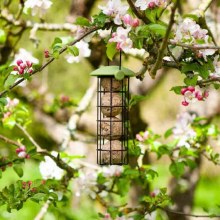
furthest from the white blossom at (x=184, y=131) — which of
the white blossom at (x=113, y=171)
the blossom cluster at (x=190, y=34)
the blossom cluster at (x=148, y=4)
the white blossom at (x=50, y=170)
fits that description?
the blossom cluster at (x=148, y=4)

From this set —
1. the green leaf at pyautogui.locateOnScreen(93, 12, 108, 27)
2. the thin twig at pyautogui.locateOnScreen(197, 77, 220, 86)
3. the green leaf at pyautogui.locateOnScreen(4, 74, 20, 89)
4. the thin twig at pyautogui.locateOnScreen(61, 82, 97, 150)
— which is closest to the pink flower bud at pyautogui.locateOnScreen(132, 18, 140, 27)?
the green leaf at pyautogui.locateOnScreen(93, 12, 108, 27)

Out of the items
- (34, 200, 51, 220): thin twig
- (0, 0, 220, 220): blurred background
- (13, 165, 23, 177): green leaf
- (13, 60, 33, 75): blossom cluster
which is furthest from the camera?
(0, 0, 220, 220): blurred background

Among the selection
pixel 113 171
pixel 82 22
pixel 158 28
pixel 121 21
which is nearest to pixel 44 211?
pixel 113 171

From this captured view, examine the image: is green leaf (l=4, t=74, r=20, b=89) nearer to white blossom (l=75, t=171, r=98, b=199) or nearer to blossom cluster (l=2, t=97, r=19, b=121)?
blossom cluster (l=2, t=97, r=19, b=121)

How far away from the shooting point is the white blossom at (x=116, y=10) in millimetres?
2125

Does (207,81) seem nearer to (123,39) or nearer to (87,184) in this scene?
(123,39)

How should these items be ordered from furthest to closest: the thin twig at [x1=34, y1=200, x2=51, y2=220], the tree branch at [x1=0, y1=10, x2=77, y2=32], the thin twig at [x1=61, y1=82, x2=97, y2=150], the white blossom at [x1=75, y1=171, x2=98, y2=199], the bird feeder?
the thin twig at [x1=61, y1=82, x2=97, y2=150], the tree branch at [x1=0, y1=10, x2=77, y2=32], the thin twig at [x1=34, y1=200, x2=51, y2=220], the white blossom at [x1=75, y1=171, x2=98, y2=199], the bird feeder

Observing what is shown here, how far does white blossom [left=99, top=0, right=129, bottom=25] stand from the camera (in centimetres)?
212

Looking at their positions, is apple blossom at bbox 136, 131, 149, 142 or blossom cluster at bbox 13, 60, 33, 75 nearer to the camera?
blossom cluster at bbox 13, 60, 33, 75

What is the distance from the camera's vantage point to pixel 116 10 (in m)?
2.15

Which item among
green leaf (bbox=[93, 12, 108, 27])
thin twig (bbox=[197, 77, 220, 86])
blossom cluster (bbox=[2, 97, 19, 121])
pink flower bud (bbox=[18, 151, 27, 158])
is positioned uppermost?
green leaf (bbox=[93, 12, 108, 27])

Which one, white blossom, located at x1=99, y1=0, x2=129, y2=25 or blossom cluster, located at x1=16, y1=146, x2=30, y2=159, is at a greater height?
white blossom, located at x1=99, y1=0, x2=129, y2=25

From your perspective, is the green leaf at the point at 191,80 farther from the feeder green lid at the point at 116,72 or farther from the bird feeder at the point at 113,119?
the bird feeder at the point at 113,119

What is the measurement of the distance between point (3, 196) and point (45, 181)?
19.6 inches
